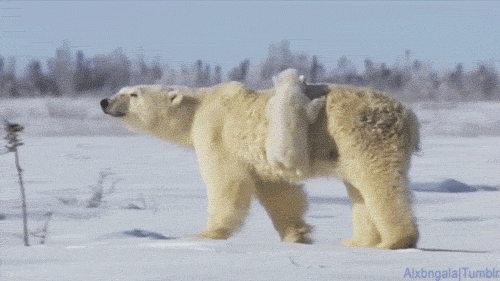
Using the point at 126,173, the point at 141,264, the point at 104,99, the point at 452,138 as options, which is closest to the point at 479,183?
the point at 126,173

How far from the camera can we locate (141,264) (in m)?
3.26

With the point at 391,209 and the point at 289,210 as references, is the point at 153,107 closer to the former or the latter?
the point at 289,210

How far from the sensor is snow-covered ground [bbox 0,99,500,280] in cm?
321

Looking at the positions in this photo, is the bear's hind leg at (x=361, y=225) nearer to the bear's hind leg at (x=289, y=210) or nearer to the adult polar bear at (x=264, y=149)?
the adult polar bear at (x=264, y=149)

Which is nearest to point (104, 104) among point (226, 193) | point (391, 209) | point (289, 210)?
point (226, 193)

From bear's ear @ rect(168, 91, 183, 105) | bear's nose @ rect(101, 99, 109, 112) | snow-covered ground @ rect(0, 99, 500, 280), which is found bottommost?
snow-covered ground @ rect(0, 99, 500, 280)

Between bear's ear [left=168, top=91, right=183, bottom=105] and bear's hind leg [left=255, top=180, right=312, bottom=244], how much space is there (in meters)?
1.03

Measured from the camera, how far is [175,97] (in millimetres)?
5215

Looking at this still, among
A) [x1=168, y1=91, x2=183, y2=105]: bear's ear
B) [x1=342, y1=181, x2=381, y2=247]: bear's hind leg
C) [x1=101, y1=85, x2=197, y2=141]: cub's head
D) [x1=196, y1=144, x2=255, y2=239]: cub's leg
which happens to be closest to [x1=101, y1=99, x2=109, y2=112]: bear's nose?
[x1=101, y1=85, x2=197, y2=141]: cub's head

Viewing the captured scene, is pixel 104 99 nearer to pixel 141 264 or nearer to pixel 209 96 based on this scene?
pixel 209 96

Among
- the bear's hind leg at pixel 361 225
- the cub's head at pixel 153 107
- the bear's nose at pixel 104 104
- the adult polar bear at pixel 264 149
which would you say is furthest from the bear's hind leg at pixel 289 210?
the bear's nose at pixel 104 104

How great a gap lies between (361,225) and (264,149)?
1.02 metres

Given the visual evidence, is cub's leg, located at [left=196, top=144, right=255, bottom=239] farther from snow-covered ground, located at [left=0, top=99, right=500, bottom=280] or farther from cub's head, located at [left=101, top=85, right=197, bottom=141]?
cub's head, located at [left=101, top=85, right=197, bottom=141]

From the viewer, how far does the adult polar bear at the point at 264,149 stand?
13.8ft
